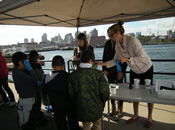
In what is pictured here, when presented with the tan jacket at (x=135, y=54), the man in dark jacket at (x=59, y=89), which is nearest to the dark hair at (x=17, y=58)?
the man in dark jacket at (x=59, y=89)

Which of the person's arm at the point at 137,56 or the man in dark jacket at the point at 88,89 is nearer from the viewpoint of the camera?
the man in dark jacket at the point at 88,89

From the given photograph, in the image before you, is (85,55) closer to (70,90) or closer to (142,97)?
(70,90)

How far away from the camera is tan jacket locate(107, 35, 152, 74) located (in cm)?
168

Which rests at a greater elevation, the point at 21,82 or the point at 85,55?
the point at 85,55

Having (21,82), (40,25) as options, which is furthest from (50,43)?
(21,82)

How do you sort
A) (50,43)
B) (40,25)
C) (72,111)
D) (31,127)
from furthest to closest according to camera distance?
(50,43)
(40,25)
(31,127)
(72,111)

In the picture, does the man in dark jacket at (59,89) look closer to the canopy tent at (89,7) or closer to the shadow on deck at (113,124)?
the shadow on deck at (113,124)

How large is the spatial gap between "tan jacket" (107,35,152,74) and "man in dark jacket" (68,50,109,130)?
0.56 m

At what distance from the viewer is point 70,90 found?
1.43 meters

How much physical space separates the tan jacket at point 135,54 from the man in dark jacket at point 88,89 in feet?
1.85

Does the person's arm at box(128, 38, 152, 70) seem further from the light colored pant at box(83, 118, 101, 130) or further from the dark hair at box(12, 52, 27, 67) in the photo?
the dark hair at box(12, 52, 27, 67)

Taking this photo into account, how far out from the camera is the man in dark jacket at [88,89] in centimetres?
135

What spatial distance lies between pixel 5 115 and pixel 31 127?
4.68 feet

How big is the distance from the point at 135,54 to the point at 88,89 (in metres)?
0.84
